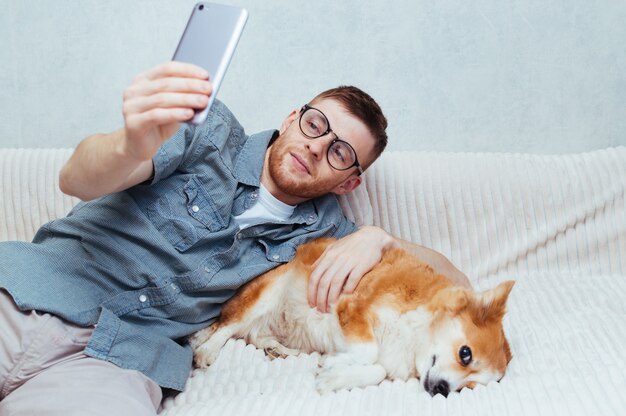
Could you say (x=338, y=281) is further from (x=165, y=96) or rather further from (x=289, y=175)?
(x=165, y=96)

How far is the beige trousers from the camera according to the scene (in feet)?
4.73

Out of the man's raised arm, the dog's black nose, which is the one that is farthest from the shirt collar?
the dog's black nose

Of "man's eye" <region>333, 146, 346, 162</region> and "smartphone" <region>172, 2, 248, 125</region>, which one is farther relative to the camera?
"man's eye" <region>333, 146, 346, 162</region>

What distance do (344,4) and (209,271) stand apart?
1325mm

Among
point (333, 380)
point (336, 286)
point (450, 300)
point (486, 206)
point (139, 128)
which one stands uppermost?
point (139, 128)

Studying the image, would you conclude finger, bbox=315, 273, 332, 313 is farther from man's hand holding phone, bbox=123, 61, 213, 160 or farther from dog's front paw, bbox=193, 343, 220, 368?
man's hand holding phone, bbox=123, 61, 213, 160

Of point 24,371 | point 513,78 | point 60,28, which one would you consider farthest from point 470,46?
Result: point 24,371

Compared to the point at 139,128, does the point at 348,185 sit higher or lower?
lower

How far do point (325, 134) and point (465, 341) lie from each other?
0.78 metres

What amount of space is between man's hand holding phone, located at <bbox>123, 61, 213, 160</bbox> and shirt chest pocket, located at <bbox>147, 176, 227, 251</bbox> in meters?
0.56

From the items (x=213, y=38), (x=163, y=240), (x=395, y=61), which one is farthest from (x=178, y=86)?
(x=395, y=61)

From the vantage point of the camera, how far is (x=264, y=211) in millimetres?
2094

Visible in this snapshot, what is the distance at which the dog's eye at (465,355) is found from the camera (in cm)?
179

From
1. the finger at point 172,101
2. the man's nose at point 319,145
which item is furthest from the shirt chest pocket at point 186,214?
the finger at point 172,101
